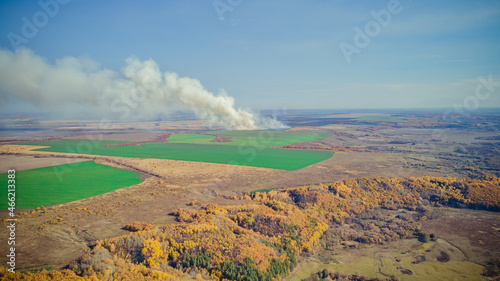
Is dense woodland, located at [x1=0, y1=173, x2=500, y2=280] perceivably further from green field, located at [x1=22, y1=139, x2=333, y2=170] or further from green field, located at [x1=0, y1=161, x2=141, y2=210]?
green field, located at [x1=22, y1=139, x2=333, y2=170]

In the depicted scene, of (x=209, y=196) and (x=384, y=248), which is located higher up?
(x=209, y=196)

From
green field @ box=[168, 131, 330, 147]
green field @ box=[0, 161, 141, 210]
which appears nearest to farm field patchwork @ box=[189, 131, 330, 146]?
green field @ box=[168, 131, 330, 147]

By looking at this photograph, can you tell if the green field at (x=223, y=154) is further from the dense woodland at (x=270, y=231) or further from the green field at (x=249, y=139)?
the dense woodland at (x=270, y=231)

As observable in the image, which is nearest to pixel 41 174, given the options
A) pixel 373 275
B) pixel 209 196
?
pixel 209 196

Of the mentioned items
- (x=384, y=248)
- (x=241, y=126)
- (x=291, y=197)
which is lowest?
(x=384, y=248)

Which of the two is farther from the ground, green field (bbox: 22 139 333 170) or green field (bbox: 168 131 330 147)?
green field (bbox: 168 131 330 147)

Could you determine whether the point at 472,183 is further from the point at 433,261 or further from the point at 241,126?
the point at 241,126

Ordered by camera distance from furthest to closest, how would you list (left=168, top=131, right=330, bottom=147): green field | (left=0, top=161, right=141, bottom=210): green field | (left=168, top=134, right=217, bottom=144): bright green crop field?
1. (left=168, top=134, right=217, bottom=144): bright green crop field
2. (left=168, top=131, right=330, bottom=147): green field
3. (left=0, top=161, right=141, bottom=210): green field
